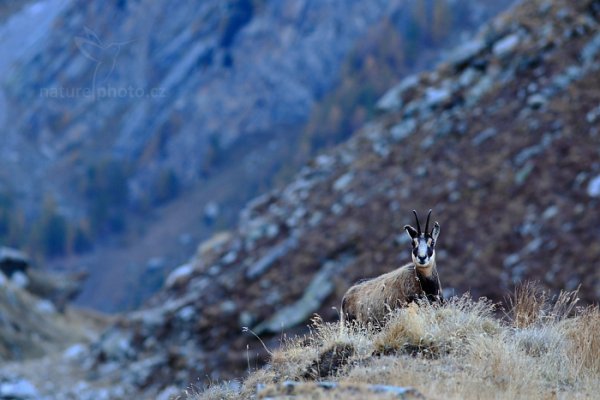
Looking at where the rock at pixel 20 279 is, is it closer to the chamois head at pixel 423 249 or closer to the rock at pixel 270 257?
the rock at pixel 270 257

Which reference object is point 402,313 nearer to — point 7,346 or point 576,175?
point 576,175

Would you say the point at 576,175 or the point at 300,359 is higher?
the point at 300,359

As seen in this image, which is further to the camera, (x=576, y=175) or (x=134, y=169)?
(x=134, y=169)

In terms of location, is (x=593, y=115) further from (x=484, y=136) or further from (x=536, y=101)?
(x=484, y=136)

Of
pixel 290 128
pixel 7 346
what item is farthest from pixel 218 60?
pixel 7 346

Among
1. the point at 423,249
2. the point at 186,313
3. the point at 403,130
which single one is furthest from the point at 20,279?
the point at 423,249

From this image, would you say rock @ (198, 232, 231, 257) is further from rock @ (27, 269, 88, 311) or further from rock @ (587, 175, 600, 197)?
rock @ (587, 175, 600, 197)

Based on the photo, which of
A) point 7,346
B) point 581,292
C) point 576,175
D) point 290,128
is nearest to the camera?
point 581,292

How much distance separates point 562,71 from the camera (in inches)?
1078

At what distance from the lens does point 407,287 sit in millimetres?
10609

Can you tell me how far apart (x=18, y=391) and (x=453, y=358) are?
18.1 meters

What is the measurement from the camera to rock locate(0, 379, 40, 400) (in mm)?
23141

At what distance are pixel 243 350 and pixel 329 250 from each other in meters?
4.58

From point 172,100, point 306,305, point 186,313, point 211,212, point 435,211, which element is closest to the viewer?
point 306,305
